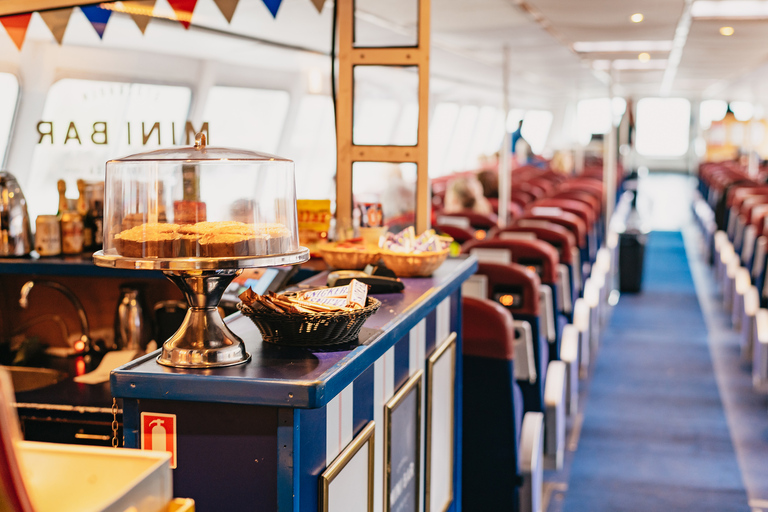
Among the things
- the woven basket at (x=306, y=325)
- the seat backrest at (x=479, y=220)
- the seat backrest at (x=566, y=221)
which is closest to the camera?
the woven basket at (x=306, y=325)

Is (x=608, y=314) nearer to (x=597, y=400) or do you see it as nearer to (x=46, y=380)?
(x=597, y=400)

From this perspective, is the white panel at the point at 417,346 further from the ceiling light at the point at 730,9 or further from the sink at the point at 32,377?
the ceiling light at the point at 730,9

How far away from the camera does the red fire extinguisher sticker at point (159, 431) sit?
1.51 meters

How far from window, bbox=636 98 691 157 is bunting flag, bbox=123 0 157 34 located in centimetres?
2883

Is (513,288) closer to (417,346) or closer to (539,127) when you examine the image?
(417,346)

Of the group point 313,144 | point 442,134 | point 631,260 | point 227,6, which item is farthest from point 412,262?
point 442,134

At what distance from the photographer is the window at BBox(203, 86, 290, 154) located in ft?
22.7

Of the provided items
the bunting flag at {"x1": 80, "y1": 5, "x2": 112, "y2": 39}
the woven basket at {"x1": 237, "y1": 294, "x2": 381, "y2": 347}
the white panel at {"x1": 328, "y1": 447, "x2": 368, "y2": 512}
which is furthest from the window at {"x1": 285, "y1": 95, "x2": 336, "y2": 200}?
the woven basket at {"x1": 237, "y1": 294, "x2": 381, "y2": 347}

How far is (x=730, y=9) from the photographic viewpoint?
593 centimetres

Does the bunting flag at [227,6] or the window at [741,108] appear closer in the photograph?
the bunting flag at [227,6]

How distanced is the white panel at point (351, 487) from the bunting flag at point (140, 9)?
6.75 feet

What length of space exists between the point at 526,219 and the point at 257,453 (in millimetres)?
4664

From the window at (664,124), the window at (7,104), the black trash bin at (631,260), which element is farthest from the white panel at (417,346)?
the window at (664,124)

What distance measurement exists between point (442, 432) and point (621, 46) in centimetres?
637
